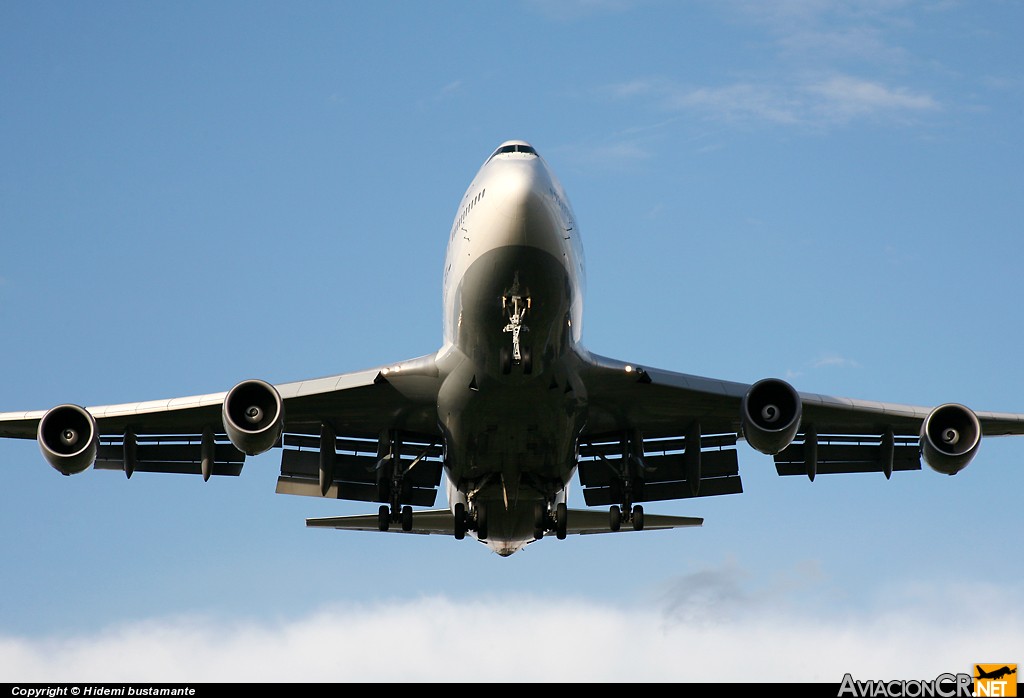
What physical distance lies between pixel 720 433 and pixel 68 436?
13.0 metres

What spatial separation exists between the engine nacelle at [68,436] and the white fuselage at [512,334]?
643cm

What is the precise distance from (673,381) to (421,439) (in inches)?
215

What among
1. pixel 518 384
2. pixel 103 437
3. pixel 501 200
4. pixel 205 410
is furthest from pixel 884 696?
pixel 103 437

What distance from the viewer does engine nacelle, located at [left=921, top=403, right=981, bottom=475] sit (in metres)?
26.7

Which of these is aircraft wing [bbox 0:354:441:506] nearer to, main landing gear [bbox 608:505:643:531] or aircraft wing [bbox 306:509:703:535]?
aircraft wing [bbox 306:509:703:535]

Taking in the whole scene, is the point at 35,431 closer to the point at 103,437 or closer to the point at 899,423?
the point at 103,437

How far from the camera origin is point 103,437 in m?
29.5

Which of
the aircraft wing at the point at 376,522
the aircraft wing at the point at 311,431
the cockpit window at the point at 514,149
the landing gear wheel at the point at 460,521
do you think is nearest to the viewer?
the cockpit window at the point at 514,149

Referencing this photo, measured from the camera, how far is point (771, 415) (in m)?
26.0

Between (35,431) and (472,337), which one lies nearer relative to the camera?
(472,337)

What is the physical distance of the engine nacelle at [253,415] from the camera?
2533 centimetres

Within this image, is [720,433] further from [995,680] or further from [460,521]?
[995,680]

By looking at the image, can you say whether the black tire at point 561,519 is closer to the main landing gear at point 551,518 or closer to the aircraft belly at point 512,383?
the main landing gear at point 551,518

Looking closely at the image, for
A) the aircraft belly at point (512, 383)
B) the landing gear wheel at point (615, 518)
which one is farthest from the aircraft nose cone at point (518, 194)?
the landing gear wheel at point (615, 518)
